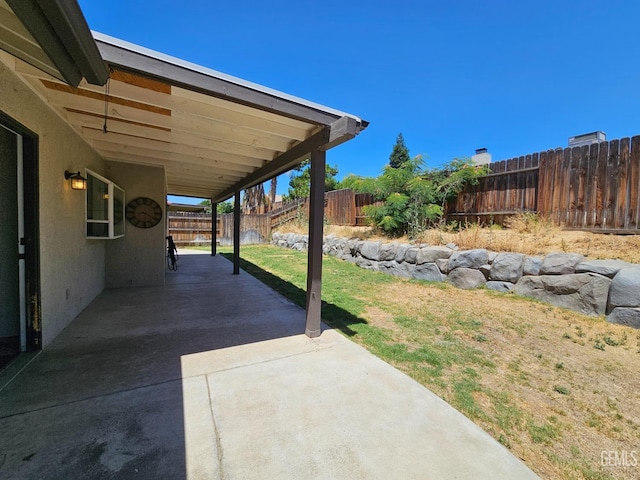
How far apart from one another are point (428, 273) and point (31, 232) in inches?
264

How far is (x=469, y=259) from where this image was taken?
571 cm

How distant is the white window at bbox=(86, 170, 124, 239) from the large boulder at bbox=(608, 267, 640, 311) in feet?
25.6

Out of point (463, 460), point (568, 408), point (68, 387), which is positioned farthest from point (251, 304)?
point (568, 408)

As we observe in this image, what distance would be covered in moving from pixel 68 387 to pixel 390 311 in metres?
3.88

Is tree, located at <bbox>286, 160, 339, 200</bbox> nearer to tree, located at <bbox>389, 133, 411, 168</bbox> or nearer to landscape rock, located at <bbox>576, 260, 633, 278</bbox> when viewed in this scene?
tree, located at <bbox>389, 133, 411, 168</bbox>

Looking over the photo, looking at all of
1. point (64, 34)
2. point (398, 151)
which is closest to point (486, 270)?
point (64, 34)

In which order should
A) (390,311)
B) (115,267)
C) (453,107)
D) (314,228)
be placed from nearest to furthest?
1. (314,228)
2. (390,311)
3. (115,267)
4. (453,107)

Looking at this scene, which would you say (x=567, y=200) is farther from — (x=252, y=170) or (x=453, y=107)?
(x=453, y=107)

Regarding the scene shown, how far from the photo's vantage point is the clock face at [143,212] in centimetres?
554

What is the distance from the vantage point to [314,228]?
3.21m

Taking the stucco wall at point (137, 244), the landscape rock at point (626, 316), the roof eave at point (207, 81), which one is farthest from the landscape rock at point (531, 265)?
the stucco wall at point (137, 244)

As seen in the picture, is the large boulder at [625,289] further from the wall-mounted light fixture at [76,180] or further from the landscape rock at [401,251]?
the wall-mounted light fixture at [76,180]

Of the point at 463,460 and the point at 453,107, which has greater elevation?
the point at 453,107

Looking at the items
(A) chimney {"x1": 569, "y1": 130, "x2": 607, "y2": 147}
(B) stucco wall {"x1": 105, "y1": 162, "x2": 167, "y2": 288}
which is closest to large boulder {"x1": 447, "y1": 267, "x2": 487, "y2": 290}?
(B) stucco wall {"x1": 105, "y1": 162, "x2": 167, "y2": 288}
